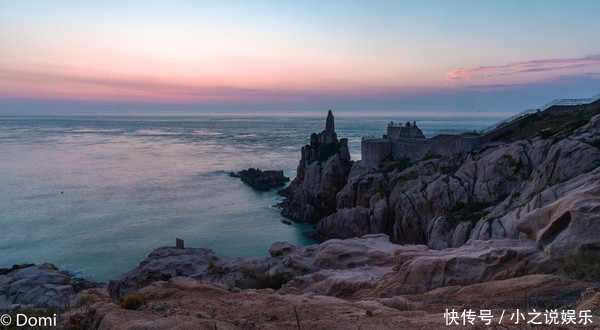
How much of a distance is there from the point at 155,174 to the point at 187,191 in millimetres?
13886

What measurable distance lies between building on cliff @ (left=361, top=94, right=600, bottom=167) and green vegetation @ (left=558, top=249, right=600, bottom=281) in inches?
947

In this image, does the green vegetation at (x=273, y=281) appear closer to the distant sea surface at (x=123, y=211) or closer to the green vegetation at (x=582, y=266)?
the green vegetation at (x=582, y=266)

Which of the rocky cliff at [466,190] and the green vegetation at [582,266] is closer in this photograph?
the green vegetation at [582,266]

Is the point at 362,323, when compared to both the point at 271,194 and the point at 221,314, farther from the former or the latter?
the point at 271,194

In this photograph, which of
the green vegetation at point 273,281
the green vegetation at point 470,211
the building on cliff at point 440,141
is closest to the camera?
the green vegetation at point 273,281

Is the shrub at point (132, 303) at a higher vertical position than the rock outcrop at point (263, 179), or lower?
higher

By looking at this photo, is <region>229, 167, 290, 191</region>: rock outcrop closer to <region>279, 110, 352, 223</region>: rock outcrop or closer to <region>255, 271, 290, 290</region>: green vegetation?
<region>279, 110, 352, 223</region>: rock outcrop

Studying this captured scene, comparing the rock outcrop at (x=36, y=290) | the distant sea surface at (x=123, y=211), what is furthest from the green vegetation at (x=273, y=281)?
the distant sea surface at (x=123, y=211)

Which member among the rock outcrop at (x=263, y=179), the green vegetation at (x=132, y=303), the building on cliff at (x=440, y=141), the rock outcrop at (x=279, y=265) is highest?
the building on cliff at (x=440, y=141)

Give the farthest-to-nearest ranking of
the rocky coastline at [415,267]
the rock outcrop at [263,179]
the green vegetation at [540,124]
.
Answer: the rock outcrop at [263,179] < the green vegetation at [540,124] < the rocky coastline at [415,267]

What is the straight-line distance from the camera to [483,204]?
865 inches

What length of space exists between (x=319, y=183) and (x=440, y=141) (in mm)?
14004

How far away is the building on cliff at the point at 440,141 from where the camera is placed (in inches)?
1227

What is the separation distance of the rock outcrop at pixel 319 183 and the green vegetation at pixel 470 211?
19.1 meters
